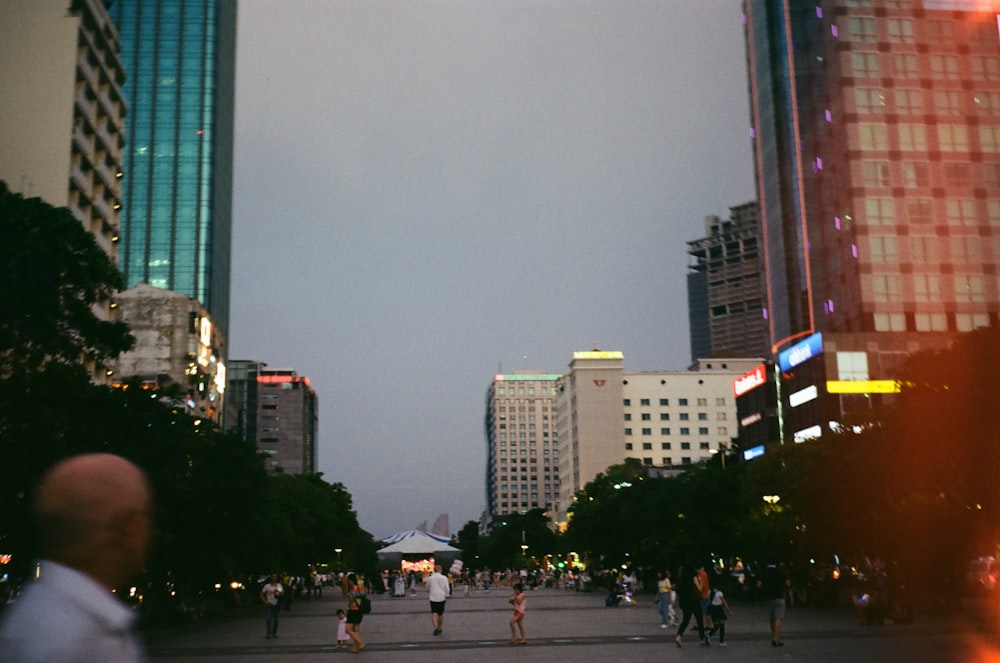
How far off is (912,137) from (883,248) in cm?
1126

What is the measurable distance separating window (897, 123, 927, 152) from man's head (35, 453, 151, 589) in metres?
101

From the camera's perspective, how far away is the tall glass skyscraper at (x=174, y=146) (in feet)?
502

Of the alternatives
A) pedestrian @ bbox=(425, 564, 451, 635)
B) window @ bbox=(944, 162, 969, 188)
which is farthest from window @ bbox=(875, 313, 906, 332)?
pedestrian @ bbox=(425, 564, 451, 635)

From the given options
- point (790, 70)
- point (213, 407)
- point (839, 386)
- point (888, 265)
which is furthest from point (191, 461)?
point (213, 407)

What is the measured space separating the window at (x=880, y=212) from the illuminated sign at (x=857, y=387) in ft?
49.2

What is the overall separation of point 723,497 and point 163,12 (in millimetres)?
132140

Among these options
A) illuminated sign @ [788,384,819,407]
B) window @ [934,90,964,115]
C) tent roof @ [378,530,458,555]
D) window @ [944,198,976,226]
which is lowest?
tent roof @ [378,530,458,555]

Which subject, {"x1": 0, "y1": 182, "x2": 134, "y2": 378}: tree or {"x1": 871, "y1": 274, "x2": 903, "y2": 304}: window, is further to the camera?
{"x1": 871, "y1": 274, "x2": 903, "y2": 304}: window

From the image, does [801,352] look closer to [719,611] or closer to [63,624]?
[719,611]

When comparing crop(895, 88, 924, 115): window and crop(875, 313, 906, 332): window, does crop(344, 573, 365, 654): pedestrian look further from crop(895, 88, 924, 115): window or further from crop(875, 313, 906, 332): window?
crop(895, 88, 924, 115): window

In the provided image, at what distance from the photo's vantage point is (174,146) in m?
156

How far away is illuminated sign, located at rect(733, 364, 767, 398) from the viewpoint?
108625mm

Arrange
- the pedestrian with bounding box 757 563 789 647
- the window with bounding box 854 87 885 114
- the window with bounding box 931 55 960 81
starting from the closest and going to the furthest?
the pedestrian with bounding box 757 563 789 647, the window with bounding box 854 87 885 114, the window with bounding box 931 55 960 81

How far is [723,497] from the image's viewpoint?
204 feet
